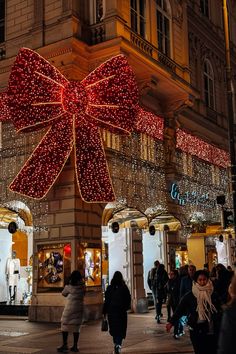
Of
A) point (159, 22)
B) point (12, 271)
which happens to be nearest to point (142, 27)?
point (159, 22)

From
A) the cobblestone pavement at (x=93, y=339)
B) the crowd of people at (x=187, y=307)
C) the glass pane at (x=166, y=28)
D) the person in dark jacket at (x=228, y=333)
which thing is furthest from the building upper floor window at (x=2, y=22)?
the person in dark jacket at (x=228, y=333)

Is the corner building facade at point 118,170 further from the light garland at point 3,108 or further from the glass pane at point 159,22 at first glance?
the light garland at point 3,108

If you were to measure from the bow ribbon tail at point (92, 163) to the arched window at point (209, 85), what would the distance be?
1196cm

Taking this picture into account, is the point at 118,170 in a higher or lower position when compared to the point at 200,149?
lower

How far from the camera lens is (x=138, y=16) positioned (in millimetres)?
20250

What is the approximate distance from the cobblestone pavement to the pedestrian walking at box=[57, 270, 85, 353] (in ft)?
1.10

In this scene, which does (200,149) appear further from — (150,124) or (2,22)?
(2,22)

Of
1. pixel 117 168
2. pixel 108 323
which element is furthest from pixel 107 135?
pixel 108 323

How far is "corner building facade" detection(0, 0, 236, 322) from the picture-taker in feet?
56.2

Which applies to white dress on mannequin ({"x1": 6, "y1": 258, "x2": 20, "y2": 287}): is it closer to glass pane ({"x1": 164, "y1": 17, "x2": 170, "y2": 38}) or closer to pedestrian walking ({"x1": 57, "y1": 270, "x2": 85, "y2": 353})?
pedestrian walking ({"x1": 57, "y1": 270, "x2": 85, "y2": 353})

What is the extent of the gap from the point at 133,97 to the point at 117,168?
2.65 meters

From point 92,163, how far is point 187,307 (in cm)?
991

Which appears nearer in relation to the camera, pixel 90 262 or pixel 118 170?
pixel 90 262

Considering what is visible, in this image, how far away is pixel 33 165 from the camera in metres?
17.1
